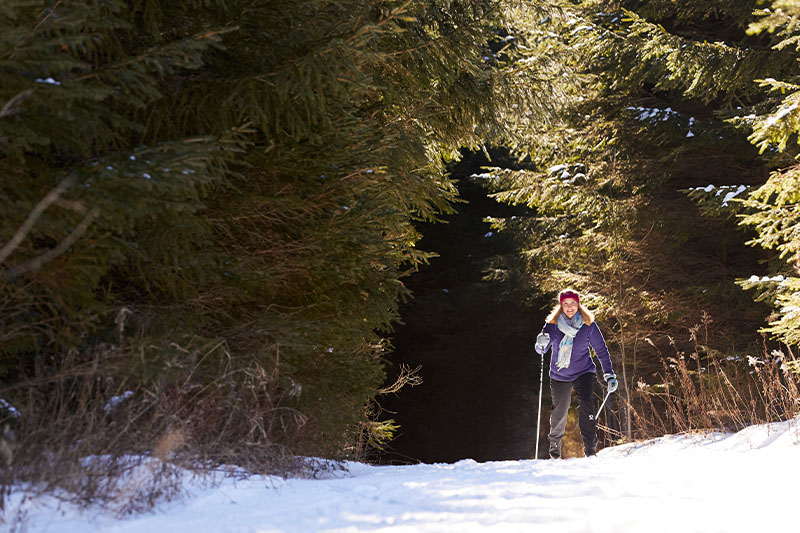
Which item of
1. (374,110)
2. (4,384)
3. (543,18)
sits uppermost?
(543,18)

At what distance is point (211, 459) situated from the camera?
4332 millimetres

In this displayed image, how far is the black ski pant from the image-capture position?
7969 mm

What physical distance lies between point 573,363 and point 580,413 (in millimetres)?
573

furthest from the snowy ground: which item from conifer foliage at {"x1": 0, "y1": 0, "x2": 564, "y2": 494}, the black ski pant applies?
the black ski pant

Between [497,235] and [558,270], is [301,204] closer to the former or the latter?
[558,270]

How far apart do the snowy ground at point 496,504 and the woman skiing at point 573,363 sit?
2.73m

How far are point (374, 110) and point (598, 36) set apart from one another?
7463mm

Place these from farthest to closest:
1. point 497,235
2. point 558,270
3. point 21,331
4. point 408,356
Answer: point 408,356 → point 497,235 → point 558,270 → point 21,331

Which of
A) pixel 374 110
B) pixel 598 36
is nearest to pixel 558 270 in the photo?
pixel 598 36

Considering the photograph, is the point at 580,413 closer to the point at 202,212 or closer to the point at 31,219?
the point at 202,212

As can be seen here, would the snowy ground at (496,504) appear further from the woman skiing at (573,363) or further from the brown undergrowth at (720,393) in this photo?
the woman skiing at (573,363)

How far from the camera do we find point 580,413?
8.07m

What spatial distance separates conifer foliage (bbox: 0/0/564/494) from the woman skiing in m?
2.09

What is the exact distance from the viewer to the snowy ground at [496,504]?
10.3ft
